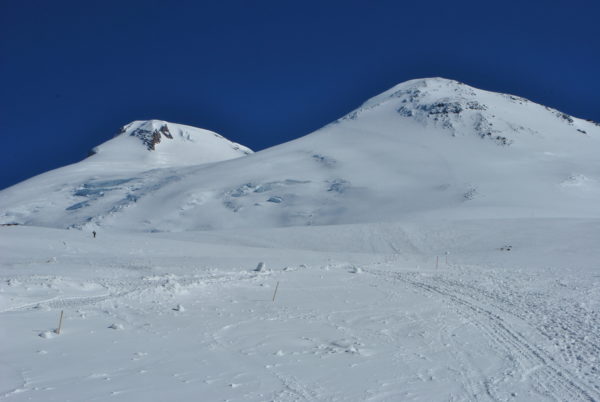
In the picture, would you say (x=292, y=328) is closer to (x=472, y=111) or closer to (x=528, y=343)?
(x=528, y=343)

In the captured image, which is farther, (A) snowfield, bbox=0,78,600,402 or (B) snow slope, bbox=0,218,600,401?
(A) snowfield, bbox=0,78,600,402

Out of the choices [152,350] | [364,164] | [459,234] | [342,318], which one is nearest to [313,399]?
[152,350]

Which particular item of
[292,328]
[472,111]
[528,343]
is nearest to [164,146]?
[472,111]

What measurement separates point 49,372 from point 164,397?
2.59m

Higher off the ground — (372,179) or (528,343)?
(372,179)

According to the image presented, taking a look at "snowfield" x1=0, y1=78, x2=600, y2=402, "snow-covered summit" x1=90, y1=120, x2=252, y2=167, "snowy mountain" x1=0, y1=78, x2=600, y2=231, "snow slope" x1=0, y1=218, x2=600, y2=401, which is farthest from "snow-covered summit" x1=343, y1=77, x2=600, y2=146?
"snow slope" x1=0, y1=218, x2=600, y2=401

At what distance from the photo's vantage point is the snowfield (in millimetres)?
9812

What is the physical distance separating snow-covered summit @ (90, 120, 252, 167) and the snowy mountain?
28.1 ft

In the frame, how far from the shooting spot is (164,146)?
141250 mm

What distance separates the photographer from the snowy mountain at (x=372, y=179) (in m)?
59.9

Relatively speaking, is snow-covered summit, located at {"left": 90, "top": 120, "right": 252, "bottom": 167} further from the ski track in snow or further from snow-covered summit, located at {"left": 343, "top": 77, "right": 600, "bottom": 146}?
the ski track in snow

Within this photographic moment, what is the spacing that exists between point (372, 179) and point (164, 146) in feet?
279

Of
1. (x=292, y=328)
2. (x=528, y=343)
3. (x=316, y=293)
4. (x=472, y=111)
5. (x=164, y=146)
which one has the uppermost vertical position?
(x=472, y=111)

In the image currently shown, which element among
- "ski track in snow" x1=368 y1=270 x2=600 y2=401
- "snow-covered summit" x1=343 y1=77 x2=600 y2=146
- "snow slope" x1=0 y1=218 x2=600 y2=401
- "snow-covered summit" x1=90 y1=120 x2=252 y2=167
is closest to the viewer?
"snow slope" x1=0 y1=218 x2=600 y2=401
